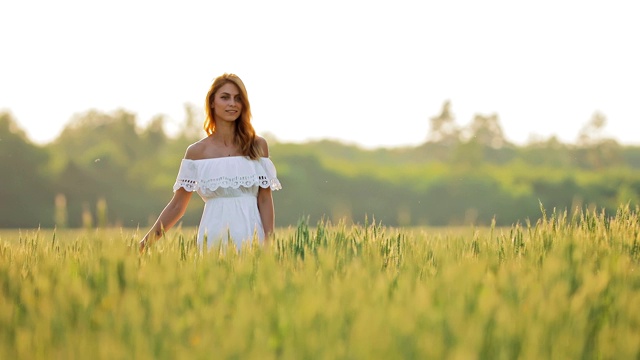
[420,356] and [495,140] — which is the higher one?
[495,140]

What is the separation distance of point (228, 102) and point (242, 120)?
0.56 ft

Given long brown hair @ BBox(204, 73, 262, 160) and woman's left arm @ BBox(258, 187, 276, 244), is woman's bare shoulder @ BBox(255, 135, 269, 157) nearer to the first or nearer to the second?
long brown hair @ BBox(204, 73, 262, 160)

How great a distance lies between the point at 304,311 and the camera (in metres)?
2.59

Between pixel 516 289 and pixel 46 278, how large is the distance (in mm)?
1976

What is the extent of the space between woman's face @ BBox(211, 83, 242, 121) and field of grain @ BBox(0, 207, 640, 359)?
4.62ft

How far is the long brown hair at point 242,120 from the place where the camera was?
16.9 feet

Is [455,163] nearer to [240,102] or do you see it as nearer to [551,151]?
[551,151]

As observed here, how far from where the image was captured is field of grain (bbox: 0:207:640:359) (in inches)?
93.8

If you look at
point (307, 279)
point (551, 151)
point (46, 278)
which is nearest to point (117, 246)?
point (46, 278)

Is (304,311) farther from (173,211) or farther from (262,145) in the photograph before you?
(262,145)

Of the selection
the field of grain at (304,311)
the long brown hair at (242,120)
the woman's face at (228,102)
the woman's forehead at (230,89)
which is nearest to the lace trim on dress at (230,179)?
the long brown hair at (242,120)

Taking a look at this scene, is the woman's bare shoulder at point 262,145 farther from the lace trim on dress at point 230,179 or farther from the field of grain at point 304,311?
the field of grain at point 304,311

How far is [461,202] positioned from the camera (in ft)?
115

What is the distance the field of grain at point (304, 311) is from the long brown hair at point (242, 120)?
4.49 feet
